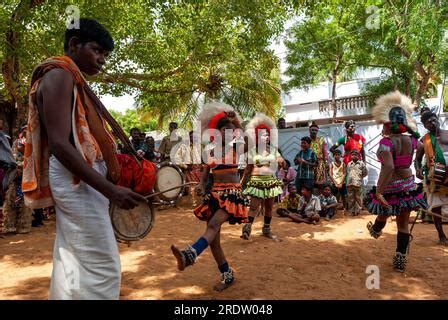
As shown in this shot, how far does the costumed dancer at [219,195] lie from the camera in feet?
12.1

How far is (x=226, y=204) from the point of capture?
395cm

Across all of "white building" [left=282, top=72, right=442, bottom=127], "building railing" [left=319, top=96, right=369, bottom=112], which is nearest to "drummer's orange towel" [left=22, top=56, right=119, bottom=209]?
"white building" [left=282, top=72, right=442, bottom=127]

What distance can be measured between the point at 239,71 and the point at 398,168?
7.73m

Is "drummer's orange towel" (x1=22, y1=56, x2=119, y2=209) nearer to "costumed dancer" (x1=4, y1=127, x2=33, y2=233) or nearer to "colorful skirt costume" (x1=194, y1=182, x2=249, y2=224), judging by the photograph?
"colorful skirt costume" (x1=194, y1=182, x2=249, y2=224)

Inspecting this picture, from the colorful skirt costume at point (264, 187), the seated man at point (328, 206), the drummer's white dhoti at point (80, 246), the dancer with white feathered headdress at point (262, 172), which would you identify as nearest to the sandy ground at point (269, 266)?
the dancer with white feathered headdress at point (262, 172)

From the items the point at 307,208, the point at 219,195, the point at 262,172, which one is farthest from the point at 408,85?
the point at 219,195

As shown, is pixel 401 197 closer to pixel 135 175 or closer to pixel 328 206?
pixel 135 175

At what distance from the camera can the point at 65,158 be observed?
1836 mm

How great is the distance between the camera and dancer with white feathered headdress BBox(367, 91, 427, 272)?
174 inches

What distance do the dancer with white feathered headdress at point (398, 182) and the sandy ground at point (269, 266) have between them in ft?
1.55

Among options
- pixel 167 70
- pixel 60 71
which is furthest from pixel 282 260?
pixel 167 70

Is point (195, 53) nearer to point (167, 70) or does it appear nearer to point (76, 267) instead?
point (167, 70)

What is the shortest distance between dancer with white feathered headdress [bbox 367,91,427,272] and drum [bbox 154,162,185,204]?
238cm

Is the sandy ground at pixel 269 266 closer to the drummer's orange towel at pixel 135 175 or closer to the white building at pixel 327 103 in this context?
the drummer's orange towel at pixel 135 175
